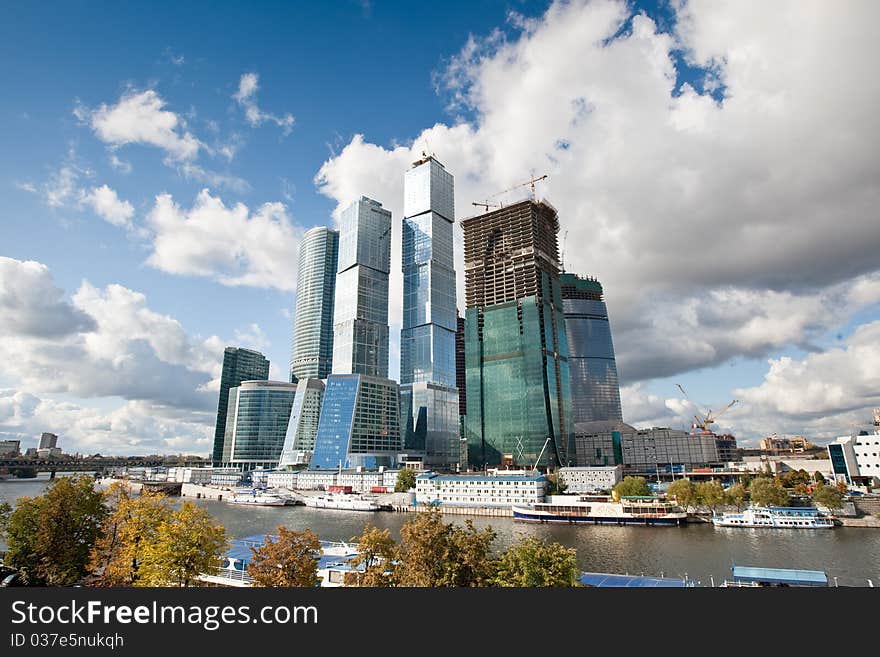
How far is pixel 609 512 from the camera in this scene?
362 ft

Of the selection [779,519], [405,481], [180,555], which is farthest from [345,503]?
[180,555]

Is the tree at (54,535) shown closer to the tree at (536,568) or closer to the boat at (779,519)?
the tree at (536,568)

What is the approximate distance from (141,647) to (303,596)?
18.2 ft

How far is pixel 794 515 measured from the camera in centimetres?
10019

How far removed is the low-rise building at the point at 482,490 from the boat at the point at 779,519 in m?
47.7

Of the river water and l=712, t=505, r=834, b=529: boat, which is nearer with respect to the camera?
the river water

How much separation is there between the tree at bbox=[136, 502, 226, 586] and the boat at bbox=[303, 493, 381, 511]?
12040 centimetres

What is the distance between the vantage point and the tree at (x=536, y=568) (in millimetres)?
31297

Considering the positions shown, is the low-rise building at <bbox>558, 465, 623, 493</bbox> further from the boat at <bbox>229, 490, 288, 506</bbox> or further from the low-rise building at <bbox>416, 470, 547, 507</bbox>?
the boat at <bbox>229, 490, 288, 506</bbox>

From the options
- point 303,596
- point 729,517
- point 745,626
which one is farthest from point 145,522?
point 729,517

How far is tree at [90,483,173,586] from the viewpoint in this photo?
38.6m

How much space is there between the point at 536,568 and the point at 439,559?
650 centimetres

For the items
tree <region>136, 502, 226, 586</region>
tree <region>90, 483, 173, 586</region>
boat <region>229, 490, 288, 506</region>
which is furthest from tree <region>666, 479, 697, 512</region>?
boat <region>229, 490, 288, 506</region>

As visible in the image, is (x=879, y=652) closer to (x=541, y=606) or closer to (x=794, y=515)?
(x=541, y=606)
